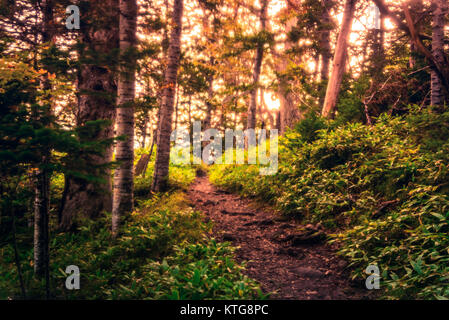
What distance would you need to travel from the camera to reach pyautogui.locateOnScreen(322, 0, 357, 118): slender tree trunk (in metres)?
9.49

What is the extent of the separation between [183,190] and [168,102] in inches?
125

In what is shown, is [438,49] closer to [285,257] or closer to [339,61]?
[339,61]

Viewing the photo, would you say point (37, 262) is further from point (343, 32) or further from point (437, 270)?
point (343, 32)

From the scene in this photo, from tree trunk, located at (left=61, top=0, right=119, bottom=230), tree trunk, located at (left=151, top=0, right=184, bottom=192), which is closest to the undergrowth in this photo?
tree trunk, located at (left=61, top=0, right=119, bottom=230)

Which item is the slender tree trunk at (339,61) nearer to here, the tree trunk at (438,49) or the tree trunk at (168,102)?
the tree trunk at (438,49)

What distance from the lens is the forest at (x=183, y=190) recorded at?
9.93 feet

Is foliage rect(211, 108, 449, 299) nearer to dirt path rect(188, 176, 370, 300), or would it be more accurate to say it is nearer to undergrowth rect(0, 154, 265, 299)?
dirt path rect(188, 176, 370, 300)

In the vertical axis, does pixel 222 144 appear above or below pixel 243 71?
below

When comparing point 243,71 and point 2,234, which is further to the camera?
point 243,71

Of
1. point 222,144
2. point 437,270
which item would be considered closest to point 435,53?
point 437,270

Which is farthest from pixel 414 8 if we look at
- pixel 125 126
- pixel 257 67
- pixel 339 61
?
pixel 125 126

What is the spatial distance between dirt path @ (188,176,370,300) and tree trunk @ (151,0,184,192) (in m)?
2.45
